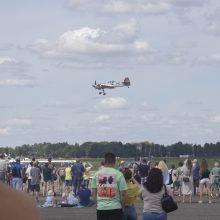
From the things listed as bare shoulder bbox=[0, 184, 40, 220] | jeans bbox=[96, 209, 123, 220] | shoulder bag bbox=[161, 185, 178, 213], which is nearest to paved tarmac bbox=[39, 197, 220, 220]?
jeans bbox=[96, 209, 123, 220]

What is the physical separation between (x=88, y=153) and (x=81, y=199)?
128m

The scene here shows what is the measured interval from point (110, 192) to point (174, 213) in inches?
511

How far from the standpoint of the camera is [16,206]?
1.73 meters

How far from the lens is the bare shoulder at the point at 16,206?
1.72 meters

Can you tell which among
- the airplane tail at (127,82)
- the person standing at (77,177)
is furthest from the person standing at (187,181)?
the airplane tail at (127,82)

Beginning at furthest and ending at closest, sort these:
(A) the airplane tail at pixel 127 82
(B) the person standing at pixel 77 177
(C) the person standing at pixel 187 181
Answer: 1. (A) the airplane tail at pixel 127 82
2. (B) the person standing at pixel 77 177
3. (C) the person standing at pixel 187 181

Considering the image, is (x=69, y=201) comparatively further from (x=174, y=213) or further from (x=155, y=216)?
(x=155, y=216)

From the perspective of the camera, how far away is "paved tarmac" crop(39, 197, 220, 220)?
843 inches

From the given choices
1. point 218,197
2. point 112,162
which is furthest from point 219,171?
point 112,162

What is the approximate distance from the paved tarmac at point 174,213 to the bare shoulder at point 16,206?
18813mm

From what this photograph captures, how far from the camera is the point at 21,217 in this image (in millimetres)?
1716

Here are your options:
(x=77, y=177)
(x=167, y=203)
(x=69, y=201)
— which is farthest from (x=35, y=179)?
(x=167, y=203)

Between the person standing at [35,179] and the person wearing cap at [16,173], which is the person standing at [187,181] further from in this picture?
the person wearing cap at [16,173]

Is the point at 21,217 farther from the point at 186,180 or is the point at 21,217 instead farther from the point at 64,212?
the point at 186,180
